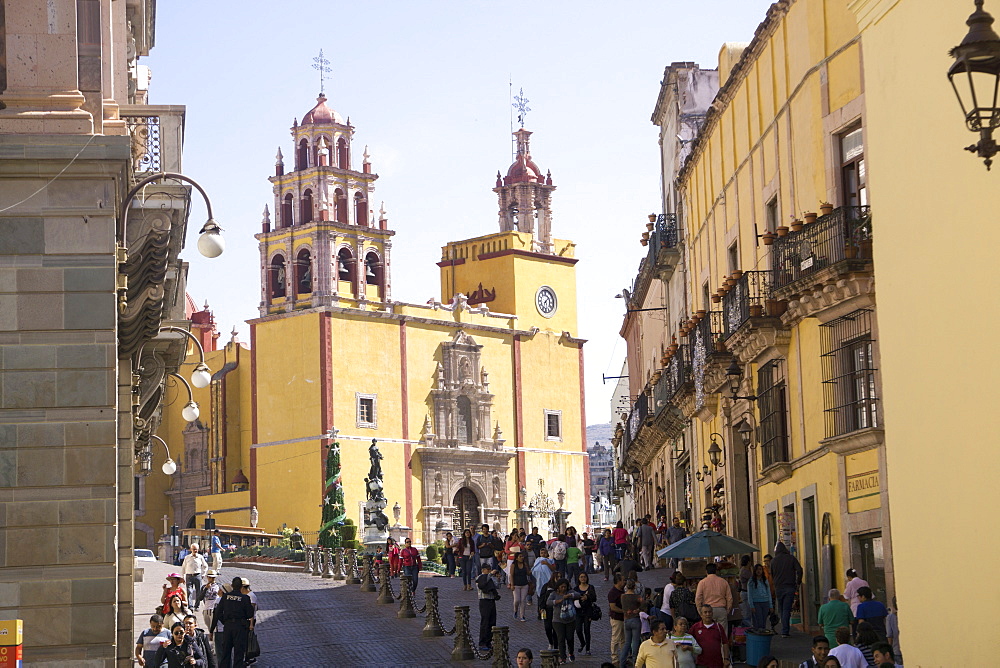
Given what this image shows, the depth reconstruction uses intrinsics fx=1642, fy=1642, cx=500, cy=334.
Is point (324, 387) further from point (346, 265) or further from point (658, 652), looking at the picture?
point (658, 652)

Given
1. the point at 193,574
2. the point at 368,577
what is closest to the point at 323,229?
the point at 368,577

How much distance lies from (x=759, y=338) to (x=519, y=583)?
18.6 feet

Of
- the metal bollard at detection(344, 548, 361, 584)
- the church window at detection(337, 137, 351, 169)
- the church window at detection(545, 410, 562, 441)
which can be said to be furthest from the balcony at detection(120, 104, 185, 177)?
the church window at detection(545, 410, 562, 441)

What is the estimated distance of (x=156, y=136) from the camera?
59.0 ft

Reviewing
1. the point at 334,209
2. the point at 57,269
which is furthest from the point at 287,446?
the point at 57,269

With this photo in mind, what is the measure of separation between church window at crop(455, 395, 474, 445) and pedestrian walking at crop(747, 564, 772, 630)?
4839 cm

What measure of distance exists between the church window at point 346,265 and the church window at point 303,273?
4.13 ft

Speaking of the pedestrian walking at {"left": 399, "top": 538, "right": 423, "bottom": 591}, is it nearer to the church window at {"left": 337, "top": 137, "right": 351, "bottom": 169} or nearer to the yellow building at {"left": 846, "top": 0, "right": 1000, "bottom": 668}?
the yellow building at {"left": 846, "top": 0, "right": 1000, "bottom": 668}

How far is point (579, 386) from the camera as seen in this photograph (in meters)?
Answer: 74.6

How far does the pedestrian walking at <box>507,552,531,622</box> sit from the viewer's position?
85.1 ft

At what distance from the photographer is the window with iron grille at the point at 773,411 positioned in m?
23.9

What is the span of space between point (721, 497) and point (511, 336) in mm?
42658

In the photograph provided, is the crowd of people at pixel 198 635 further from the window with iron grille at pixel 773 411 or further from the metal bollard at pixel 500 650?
the window with iron grille at pixel 773 411

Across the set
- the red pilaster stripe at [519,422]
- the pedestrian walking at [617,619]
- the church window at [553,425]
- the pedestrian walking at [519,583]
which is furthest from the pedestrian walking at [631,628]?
the church window at [553,425]
